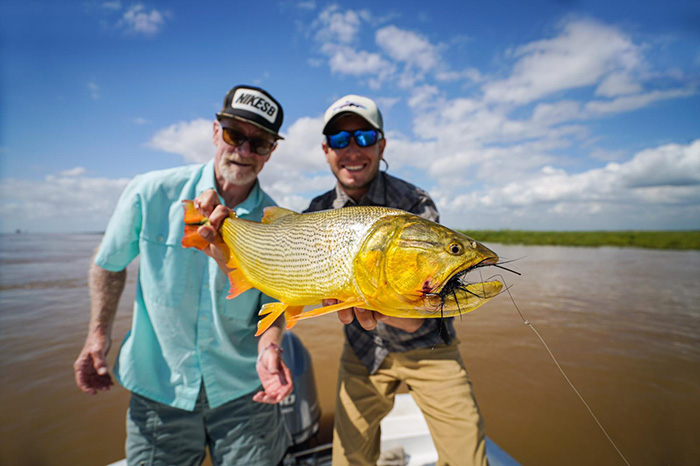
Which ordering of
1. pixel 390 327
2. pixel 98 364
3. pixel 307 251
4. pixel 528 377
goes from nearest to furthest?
pixel 307 251 → pixel 98 364 → pixel 390 327 → pixel 528 377

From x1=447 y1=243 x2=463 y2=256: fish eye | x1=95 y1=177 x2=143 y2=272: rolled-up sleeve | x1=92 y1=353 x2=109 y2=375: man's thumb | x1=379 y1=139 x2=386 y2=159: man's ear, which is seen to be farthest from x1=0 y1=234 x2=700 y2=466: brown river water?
x1=447 y1=243 x2=463 y2=256: fish eye

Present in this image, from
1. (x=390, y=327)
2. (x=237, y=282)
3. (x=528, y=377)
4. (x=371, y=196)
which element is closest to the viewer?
(x=237, y=282)

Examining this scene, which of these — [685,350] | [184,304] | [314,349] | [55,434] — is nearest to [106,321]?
[184,304]

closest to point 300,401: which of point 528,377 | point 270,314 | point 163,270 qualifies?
point 163,270

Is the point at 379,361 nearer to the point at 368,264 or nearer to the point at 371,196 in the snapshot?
the point at 371,196

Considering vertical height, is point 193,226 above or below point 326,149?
below

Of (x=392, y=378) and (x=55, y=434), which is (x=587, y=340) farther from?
(x=55, y=434)

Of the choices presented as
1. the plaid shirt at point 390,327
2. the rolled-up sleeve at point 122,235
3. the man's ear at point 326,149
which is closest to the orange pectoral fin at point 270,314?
the plaid shirt at point 390,327

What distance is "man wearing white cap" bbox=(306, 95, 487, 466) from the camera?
3039 millimetres

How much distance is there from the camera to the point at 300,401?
142 inches

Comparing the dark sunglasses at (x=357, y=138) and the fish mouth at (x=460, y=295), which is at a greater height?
the dark sunglasses at (x=357, y=138)

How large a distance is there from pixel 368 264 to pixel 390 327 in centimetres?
196

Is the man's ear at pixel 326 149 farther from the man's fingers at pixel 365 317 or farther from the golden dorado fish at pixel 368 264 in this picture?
the man's fingers at pixel 365 317

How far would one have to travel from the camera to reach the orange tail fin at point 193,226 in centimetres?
224
